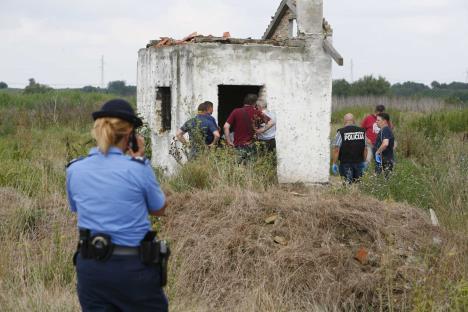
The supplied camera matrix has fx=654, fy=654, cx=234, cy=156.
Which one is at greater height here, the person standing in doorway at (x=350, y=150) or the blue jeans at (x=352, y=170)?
the person standing in doorway at (x=350, y=150)

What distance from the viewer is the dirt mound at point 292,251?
6.13m

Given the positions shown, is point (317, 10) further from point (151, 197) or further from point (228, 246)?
point (151, 197)

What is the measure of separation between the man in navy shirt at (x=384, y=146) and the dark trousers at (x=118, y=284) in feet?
25.0

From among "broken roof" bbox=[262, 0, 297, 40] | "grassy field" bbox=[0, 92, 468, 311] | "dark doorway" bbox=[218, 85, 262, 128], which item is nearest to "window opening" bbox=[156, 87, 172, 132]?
"dark doorway" bbox=[218, 85, 262, 128]

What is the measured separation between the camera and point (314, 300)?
615cm

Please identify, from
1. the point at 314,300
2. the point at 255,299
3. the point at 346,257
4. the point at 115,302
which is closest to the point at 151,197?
the point at 115,302

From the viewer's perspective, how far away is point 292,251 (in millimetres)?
6641

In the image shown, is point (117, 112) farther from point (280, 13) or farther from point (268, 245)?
point (280, 13)

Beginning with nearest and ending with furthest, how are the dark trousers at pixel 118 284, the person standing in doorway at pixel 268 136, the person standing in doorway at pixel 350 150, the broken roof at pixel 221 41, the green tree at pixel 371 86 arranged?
the dark trousers at pixel 118 284, the person standing in doorway at pixel 268 136, the person standing in doorway at pixel 350 150, the broken roof at pixel 221 41, the green tree at pixel 371 86

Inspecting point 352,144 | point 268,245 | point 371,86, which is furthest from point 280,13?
point 371,86

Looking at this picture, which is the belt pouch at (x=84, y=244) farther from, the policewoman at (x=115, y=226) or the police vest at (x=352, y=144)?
the police vest at (x=352, y=144)

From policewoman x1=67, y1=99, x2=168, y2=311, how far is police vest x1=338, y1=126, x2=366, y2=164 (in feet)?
23.1

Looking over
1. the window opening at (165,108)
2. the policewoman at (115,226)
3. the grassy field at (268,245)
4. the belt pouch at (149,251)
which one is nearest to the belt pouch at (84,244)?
the policewoman at (115,226)

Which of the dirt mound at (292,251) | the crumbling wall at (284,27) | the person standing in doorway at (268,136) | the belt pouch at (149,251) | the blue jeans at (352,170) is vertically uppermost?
the crumbling wall at (284,27)
